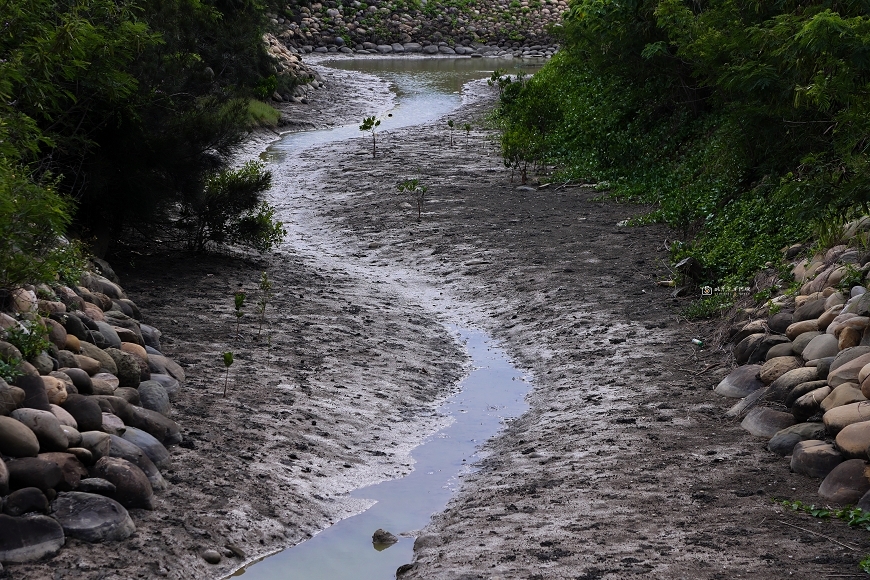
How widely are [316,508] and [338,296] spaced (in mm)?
4736

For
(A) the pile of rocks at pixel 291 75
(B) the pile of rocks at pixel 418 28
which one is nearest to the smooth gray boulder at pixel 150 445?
(A) the pile of rocks at pixel 291 75

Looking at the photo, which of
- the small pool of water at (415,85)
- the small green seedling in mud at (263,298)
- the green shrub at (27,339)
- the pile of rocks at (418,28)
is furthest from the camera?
the pile of rocks at (418,28)

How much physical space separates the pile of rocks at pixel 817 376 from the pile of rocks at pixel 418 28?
39.3m

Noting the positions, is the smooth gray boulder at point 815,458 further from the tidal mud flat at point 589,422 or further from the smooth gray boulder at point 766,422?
the smooth gray boulder at point 766,422

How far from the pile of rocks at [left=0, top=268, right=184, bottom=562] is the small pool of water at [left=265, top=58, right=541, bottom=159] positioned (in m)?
13.9

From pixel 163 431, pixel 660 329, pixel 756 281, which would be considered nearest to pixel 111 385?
pixel 163 431

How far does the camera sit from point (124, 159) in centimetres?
1043

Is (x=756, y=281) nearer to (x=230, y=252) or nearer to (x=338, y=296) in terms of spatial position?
(x=338, y=296)

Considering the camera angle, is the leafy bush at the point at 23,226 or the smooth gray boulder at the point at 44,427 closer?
the smooth gray boulder at the point at 44,427

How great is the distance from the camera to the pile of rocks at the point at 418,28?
48000 millimetres

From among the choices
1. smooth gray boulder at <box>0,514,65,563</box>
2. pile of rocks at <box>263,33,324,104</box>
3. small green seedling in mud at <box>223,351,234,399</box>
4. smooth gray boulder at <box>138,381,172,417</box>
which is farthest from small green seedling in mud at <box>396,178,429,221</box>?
pile of rocks at <box>263,33,324,104</box>

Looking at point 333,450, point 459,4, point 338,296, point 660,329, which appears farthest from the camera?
point 459,4

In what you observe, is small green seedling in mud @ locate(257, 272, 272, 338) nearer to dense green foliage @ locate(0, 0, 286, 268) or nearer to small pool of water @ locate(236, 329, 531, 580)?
dense green foliage @ locate(0, 0, 286, 268)

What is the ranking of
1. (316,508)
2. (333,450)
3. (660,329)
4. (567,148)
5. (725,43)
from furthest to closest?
(567,148)
(725,43)
(660,329)
(333,450)
(316,508)
